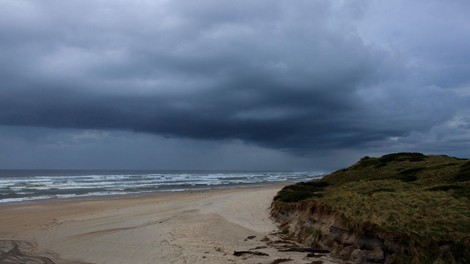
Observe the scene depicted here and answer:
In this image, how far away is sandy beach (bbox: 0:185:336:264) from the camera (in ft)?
37.4

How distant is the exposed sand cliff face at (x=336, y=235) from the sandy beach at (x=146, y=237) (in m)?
0.68

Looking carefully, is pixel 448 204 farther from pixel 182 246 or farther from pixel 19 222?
pixel 19 222

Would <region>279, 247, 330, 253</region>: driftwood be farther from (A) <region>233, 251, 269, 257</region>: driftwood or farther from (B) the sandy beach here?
(A) <region>233, 251, 269, 257</region>: driftwood

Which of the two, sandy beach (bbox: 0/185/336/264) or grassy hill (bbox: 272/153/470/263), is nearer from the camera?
grassy hill (bbox: 272/153/470/263)

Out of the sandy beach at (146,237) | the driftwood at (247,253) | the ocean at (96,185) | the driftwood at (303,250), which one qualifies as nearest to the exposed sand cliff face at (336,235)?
the driftwood at (303,250)

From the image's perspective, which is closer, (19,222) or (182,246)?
(182,246)

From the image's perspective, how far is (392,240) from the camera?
31.8 ft

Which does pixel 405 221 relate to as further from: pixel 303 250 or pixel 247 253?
pixel 247 253

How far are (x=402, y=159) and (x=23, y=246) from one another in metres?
29.2

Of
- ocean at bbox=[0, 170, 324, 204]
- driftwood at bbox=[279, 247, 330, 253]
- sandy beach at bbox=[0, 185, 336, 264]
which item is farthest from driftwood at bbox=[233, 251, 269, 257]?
ocean at bbox=[0, 170, 324, 204]

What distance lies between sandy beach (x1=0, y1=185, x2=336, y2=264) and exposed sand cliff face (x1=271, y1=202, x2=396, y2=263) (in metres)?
0.68

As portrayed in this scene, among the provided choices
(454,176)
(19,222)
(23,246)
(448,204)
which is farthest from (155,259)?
(454,176)

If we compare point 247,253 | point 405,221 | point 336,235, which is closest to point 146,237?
point 247,253

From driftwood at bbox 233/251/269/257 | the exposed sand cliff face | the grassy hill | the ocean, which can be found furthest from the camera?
the ocean
